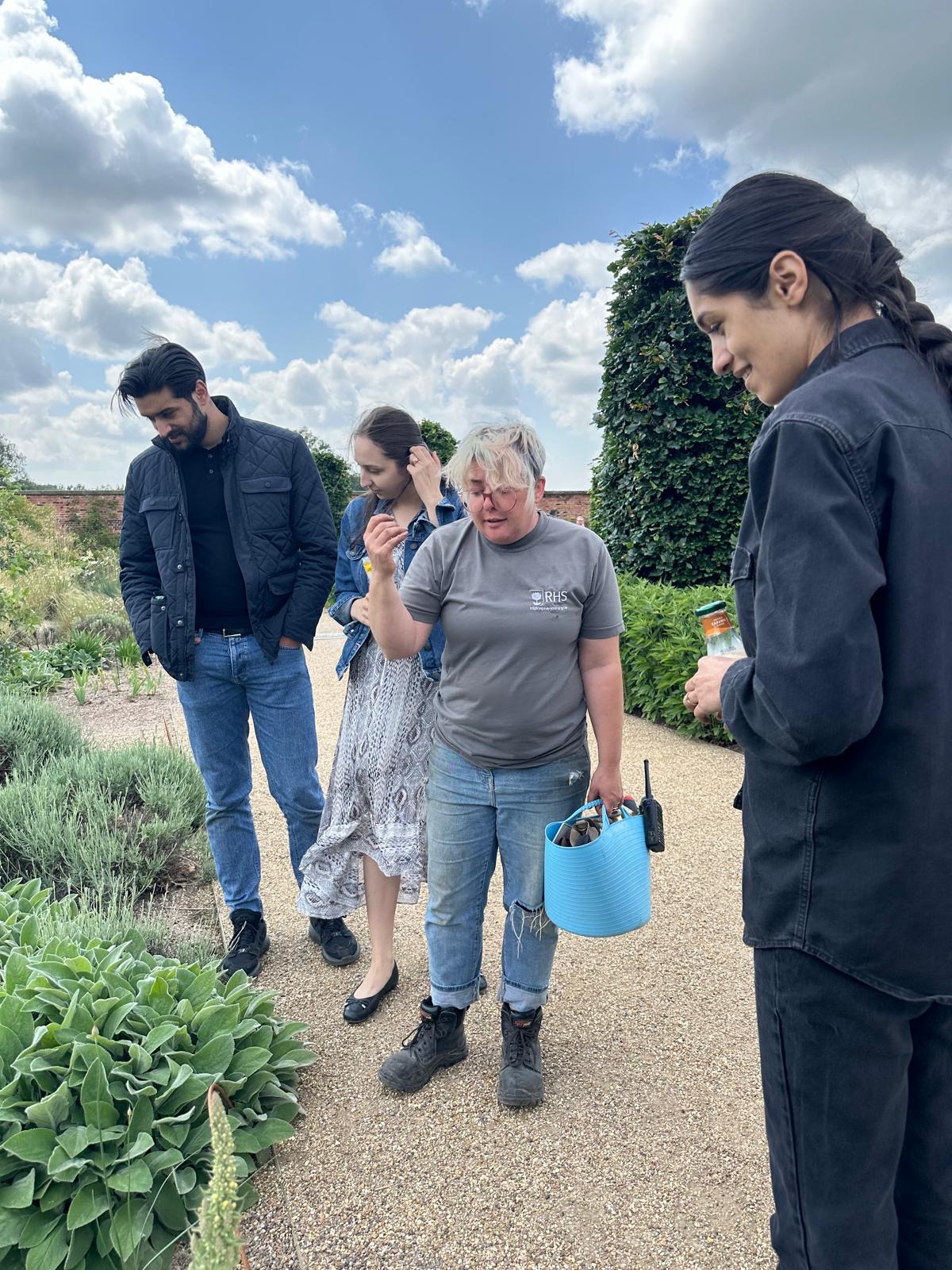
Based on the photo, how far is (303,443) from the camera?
11.0ft

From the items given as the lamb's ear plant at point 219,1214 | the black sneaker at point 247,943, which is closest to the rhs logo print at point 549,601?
the lamb's ear plant at point 219,1214

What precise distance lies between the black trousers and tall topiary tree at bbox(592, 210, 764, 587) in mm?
5934

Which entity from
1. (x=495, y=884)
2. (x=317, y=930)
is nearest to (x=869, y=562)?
(x=317, y=930)

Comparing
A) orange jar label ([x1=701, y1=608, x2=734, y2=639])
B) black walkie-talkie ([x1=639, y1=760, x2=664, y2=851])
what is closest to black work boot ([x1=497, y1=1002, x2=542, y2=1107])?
black walkie-talkie ([x1=639, y1=760, x2=664, y2=851])

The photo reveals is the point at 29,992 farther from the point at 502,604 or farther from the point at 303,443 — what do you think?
the point at 303,443

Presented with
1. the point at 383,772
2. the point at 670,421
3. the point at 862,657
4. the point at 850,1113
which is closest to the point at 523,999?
the point at 383,772

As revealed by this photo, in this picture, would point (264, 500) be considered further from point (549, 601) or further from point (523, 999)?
point (523, 999)

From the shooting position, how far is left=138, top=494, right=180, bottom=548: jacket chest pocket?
122 inches

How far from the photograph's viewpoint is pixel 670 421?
684 centimetres

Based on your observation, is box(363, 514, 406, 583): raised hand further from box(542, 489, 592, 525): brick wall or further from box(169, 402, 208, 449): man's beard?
box(542, 489, 592, 525): brick wall

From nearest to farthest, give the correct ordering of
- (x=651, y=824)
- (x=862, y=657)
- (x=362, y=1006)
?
(x=862, y=657) → (x=651, y=824) → (x=362, y=1006)

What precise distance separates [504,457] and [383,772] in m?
1.17

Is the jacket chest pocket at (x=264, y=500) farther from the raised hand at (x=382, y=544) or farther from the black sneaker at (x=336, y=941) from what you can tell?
the black sneaker at (x=336, y=941)

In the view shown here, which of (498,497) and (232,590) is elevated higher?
(498,497)
